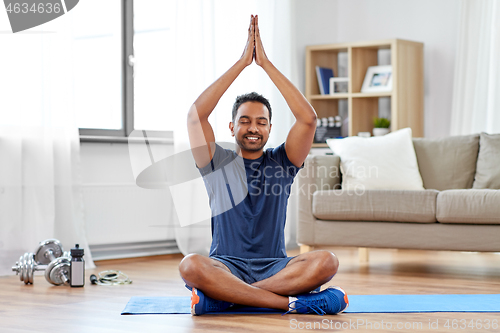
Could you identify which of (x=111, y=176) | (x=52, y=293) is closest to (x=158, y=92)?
(x=111, y=176)

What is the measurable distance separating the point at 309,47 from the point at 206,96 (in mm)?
2859

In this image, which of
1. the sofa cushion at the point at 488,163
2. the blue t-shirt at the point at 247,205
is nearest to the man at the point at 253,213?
the blue t-shirt at the point at 247,205

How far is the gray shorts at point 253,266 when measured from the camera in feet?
6.79

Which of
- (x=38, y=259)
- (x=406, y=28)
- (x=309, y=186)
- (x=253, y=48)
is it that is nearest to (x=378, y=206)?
(x=309, y=186)

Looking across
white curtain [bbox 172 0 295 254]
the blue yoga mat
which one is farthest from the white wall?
the blue yoga mat

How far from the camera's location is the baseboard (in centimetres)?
365

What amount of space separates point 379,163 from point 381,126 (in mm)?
1115

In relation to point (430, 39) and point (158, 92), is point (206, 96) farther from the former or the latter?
point (430, 39)

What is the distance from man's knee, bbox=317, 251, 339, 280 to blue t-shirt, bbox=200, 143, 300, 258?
7.0 inches

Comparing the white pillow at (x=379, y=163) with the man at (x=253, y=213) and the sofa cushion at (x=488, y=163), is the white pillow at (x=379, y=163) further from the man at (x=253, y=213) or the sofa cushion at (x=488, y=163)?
the man at (x=253, y=213)

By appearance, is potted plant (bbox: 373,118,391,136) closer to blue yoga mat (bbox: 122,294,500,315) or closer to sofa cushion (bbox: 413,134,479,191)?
sofa cushion (bbox: 413,134,479,191)

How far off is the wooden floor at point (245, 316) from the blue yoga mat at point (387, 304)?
0.07 metres

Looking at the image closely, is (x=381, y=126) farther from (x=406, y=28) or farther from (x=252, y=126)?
(x=252, y=126)

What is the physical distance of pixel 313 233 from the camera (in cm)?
330
